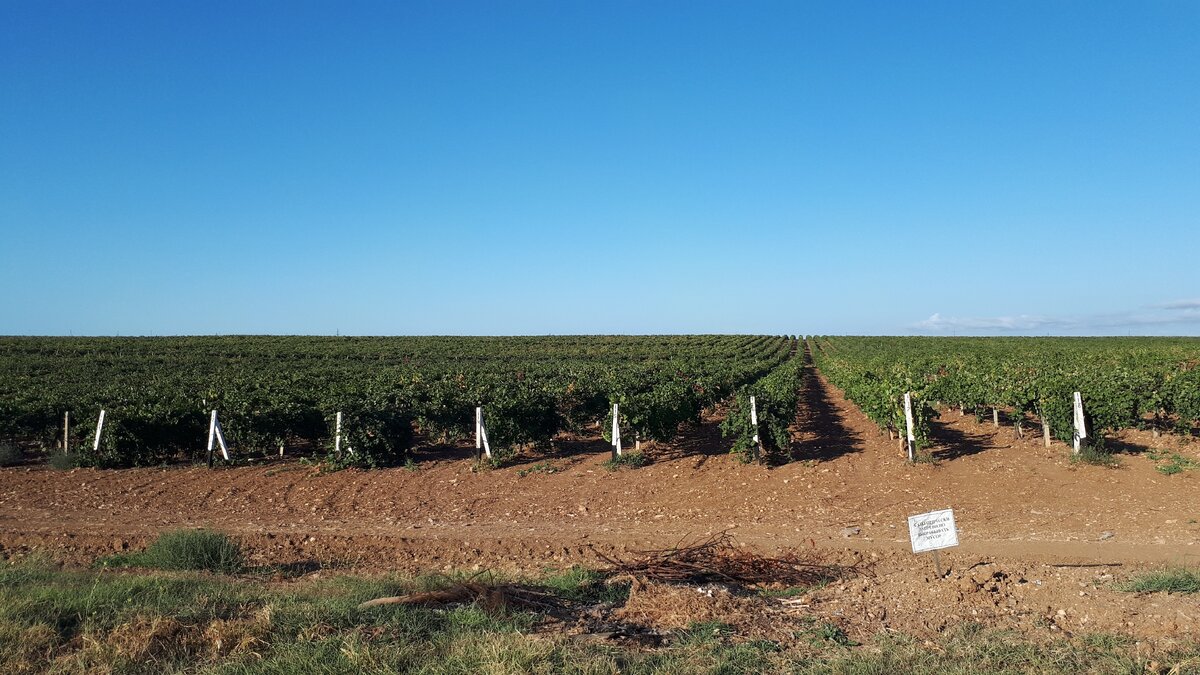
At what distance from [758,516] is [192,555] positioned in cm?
753

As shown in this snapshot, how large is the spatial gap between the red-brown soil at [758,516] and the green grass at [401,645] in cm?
75

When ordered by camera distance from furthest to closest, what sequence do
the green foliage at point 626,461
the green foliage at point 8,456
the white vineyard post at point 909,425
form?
1. the green foliage at point 8,456
2. the green foliage at point 626,461
3. the white vineyard post at point 909,425

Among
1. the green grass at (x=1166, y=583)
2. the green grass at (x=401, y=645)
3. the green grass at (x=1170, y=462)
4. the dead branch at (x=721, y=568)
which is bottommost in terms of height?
the green grass at (x=1170, y=462)

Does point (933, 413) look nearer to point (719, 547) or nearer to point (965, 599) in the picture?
point (719, 547)

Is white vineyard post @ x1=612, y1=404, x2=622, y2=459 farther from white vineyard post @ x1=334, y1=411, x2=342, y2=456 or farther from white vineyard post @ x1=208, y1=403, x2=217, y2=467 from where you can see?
white vineyard post @ x1=208, y1=403, x2=217, y2=467

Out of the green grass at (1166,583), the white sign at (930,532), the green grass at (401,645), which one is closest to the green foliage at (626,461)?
the white sign at (930,532)

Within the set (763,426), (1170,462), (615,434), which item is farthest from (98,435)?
(1170,462)

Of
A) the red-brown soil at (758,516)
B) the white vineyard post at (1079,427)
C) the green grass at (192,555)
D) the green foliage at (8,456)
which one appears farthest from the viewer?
the green foliage at (8,456)

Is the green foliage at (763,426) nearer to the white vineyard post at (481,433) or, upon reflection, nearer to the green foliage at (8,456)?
the white vineyard post at (481,433)

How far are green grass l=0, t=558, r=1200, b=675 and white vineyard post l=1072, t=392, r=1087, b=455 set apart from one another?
33.5ft

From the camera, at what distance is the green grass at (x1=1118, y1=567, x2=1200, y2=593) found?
6.34 meters

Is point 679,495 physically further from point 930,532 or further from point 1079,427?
point 1079,427

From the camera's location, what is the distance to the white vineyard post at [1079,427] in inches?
551

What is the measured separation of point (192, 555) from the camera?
812 cm
